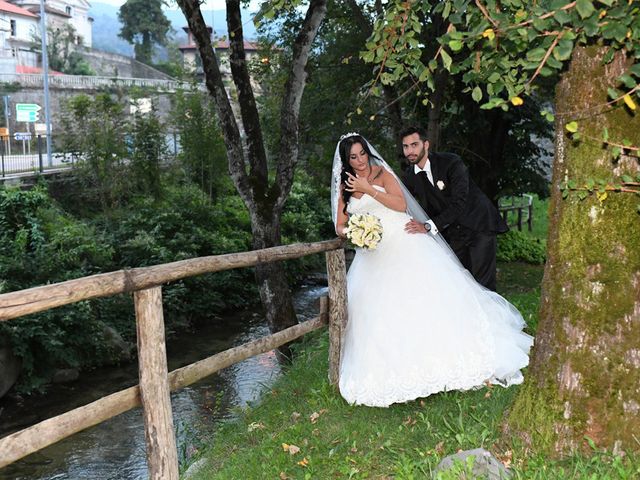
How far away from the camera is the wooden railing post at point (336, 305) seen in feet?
Answer: 21.1

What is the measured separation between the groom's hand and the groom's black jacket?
61 cm

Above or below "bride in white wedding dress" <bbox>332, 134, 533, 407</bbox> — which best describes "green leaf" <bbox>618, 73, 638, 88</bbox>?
above

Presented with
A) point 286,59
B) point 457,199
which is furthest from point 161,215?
point 457,199

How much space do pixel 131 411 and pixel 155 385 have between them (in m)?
6.96

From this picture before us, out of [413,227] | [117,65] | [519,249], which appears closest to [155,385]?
[413,227]

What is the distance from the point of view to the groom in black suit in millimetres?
6918

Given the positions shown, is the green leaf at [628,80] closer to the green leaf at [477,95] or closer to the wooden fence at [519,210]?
the green leaf at [477,95]

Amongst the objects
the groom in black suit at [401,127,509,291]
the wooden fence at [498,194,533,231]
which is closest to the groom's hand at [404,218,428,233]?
the groom in black suit at [401,127,509,291]

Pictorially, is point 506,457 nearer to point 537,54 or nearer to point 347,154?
point 537,54

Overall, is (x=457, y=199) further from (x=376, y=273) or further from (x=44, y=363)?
(x=44, y=363)

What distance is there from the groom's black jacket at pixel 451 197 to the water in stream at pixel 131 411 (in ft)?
9.75

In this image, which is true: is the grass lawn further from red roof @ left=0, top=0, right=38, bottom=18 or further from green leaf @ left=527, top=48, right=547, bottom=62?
red roof @ left=0, top=0, right=38, bottom=18

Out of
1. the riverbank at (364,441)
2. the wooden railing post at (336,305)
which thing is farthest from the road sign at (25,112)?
the wooden railing post at (336,305)

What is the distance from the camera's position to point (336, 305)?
646cm
